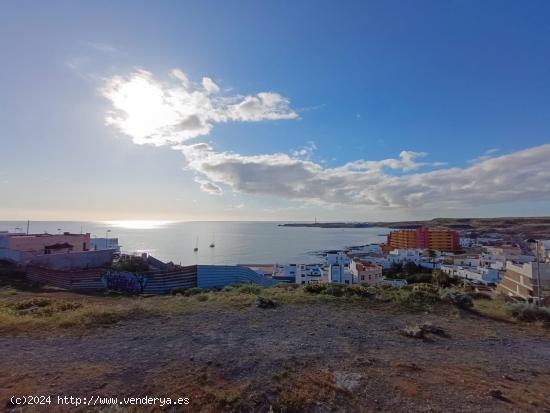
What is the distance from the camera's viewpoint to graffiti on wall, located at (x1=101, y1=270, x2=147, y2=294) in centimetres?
1578

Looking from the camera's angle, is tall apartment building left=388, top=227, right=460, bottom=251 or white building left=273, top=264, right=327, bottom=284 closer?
white building left=273, top=264, right=327, bottom=284

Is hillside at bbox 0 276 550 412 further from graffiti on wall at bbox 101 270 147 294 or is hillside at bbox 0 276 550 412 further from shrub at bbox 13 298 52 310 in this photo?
graffiti on wall at bbox 101 270 147 294

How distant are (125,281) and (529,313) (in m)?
16.6

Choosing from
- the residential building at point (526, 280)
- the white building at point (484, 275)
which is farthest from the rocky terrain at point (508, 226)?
the residential building at point (526, 280)

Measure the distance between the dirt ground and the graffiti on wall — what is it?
834 centimetres

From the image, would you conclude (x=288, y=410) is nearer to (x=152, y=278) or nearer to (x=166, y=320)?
(x=166, y=320)

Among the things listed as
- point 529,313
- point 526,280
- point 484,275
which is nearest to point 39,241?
point 529,313

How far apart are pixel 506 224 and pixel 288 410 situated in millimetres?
191089

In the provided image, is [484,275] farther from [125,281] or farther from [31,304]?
[31,304]

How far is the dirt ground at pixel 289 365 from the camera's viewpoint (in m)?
4.34

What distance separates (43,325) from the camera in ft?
25.5

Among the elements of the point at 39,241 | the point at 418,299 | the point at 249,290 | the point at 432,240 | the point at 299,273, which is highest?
the point at 39,241

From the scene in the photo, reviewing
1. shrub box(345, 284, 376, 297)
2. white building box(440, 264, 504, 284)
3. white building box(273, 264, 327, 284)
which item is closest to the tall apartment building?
white building box(440, 264, 504, 284)

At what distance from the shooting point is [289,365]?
5.43 m
